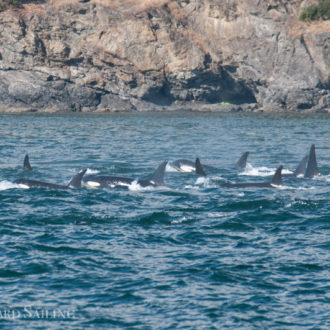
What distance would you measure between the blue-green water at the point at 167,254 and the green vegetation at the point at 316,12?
1893 inches

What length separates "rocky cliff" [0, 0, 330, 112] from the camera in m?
68.2

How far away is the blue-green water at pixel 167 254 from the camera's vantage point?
377 inches

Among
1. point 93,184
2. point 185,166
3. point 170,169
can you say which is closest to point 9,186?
point 93,184

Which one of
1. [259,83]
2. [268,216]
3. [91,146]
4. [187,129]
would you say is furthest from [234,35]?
[268,216]

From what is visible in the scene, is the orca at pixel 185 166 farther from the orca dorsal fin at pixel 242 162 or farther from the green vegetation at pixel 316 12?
the green vegetation at pixel 316 12

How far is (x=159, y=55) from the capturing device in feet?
233

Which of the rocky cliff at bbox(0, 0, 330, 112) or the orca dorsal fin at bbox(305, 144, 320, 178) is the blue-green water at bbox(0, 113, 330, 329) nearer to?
the orca dorsal fin at bbox(305, 144, 320, 178)

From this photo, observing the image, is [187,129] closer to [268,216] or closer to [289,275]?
[268,216]

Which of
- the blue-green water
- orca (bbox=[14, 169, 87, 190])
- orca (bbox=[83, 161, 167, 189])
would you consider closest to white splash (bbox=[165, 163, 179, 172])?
the blue-green water

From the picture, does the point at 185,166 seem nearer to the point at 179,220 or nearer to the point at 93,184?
the point at 93,184

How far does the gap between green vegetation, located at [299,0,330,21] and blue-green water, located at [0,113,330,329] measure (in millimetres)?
48082

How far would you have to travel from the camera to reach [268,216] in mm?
15648

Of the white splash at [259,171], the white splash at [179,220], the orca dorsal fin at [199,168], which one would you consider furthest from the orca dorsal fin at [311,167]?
the white splash at [179,220]

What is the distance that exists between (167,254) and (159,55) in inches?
2370
